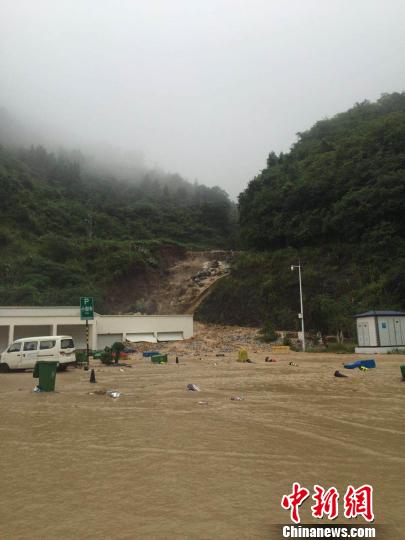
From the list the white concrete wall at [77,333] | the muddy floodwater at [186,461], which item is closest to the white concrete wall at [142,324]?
the white concrete wall at [77,333]

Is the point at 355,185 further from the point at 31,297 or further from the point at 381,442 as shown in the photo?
the point at 381,442

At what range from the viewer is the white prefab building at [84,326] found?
1550 inches

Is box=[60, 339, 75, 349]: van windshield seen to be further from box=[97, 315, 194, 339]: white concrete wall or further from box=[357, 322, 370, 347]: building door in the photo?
box=[97, 315, 194, 339]: white concrete wall

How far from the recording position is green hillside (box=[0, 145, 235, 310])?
62.3m

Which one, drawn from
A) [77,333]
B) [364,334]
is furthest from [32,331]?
[364,334]

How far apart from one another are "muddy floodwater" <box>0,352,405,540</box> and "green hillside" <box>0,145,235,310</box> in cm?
4941

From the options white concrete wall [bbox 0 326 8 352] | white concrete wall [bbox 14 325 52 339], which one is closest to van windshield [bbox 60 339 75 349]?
white concrete wall [bbox 14 325 52 339]

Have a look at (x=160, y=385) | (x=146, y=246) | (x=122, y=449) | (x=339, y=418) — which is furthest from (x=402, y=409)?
(x=146, y=246)

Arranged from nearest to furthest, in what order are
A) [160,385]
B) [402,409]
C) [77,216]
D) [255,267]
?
[402,409], [160,385], [255,267], [77,216]

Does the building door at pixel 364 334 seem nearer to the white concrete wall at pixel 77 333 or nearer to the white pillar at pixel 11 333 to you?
the white concrete wall at pixel 77 333

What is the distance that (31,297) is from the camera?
55188mm

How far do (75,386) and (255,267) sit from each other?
47.3 metres
